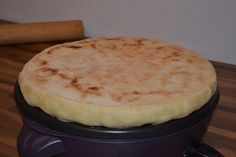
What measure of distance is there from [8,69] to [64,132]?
611 millimetres

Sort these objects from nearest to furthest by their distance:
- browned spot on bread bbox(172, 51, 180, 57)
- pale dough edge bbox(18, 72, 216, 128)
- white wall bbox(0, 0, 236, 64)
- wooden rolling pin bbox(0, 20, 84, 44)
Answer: pale dough edge bbox(18, 72, 216, 128) → browned spot on bread bbox(172, 51, 180, 57) → white wall bbox(0, 0, 236, 64) → wooden rolling pin bbox(0, 20, 84, 44)

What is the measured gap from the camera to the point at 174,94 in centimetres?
50

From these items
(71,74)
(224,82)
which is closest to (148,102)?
(71,74)

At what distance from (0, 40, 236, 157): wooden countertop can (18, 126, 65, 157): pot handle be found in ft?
0.61

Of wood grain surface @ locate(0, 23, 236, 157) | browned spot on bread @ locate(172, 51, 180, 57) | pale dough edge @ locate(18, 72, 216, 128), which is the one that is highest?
browned spot on bread @ locate(172, 51, 180, 57)

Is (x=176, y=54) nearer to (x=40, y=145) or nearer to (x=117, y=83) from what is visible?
(x=117, y=83)

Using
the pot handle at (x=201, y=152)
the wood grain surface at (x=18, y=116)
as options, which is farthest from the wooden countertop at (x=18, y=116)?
the pot handle at (x=201, y=152)

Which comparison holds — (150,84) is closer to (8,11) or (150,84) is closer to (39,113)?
(39,113)

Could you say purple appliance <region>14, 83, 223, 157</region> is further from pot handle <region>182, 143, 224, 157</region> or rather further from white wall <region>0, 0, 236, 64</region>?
white wall <region>0, 0, 236, 64</region>

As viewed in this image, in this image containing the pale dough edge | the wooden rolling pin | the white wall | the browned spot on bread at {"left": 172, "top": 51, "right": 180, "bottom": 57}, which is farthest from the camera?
the wooden rolling pin

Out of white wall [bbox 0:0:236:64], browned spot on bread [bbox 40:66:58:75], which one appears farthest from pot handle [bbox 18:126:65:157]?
white wall [bbox 0:0:236:64]

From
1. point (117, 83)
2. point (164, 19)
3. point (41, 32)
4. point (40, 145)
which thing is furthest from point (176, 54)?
point (41, 32)

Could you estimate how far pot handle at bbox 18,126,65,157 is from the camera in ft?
1.60

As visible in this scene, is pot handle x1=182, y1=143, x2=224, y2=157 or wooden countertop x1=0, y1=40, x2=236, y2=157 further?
wooden countertop x1=0, y1=40, x2=236, y2=157
